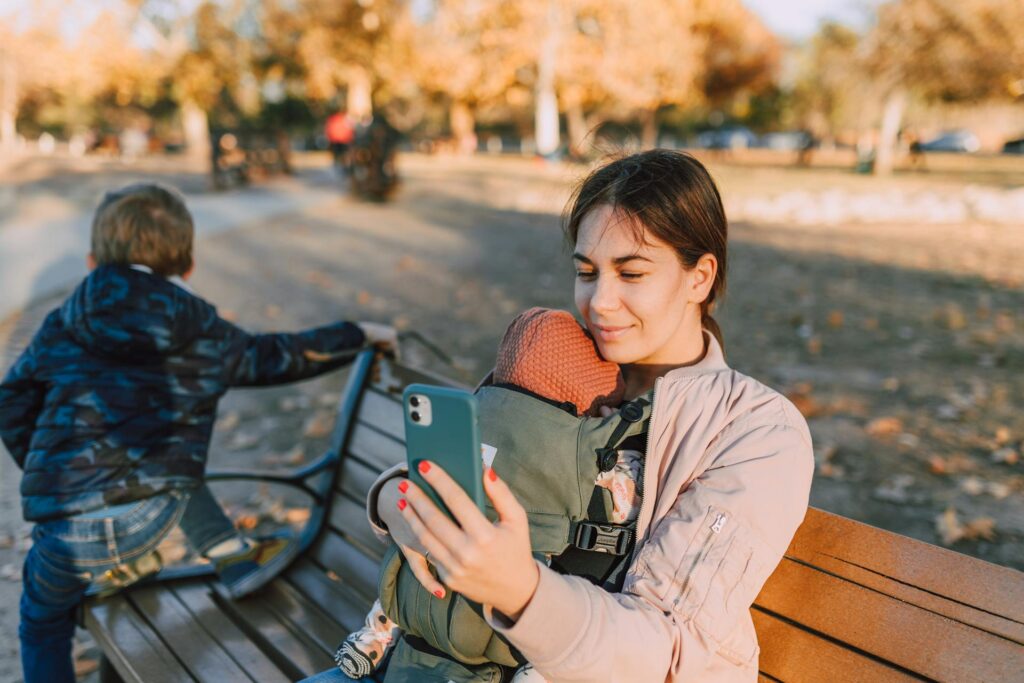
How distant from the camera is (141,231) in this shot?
2.73 metres

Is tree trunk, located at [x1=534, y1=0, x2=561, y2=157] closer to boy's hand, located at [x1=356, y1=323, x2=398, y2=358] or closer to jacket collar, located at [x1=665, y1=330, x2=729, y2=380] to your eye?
boy's hand, located at [x1=356, y1=323, x2=398, y2=358]

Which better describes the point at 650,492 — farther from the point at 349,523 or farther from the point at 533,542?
the point at 349,523

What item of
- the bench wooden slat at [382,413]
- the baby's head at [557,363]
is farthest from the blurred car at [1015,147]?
the baby's head at [557,363]

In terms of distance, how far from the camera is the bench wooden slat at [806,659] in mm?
1667

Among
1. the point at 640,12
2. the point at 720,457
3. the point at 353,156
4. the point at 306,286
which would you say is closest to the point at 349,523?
the point at 720,457

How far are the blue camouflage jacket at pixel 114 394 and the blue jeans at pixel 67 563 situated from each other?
59mm

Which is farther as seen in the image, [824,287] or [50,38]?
[50,38]

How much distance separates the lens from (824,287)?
32.2 ft

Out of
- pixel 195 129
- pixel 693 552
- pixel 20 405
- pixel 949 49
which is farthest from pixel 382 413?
pixel 195 129

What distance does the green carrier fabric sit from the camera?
1.68 m

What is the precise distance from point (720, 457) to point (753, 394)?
171mm

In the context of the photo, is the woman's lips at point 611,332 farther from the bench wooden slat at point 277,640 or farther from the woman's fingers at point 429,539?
the bench wooden slat at point 277,640

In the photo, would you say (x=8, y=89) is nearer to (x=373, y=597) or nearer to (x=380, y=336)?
(x=380, y=336)

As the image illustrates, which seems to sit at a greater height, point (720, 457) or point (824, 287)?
point (720, 457)
